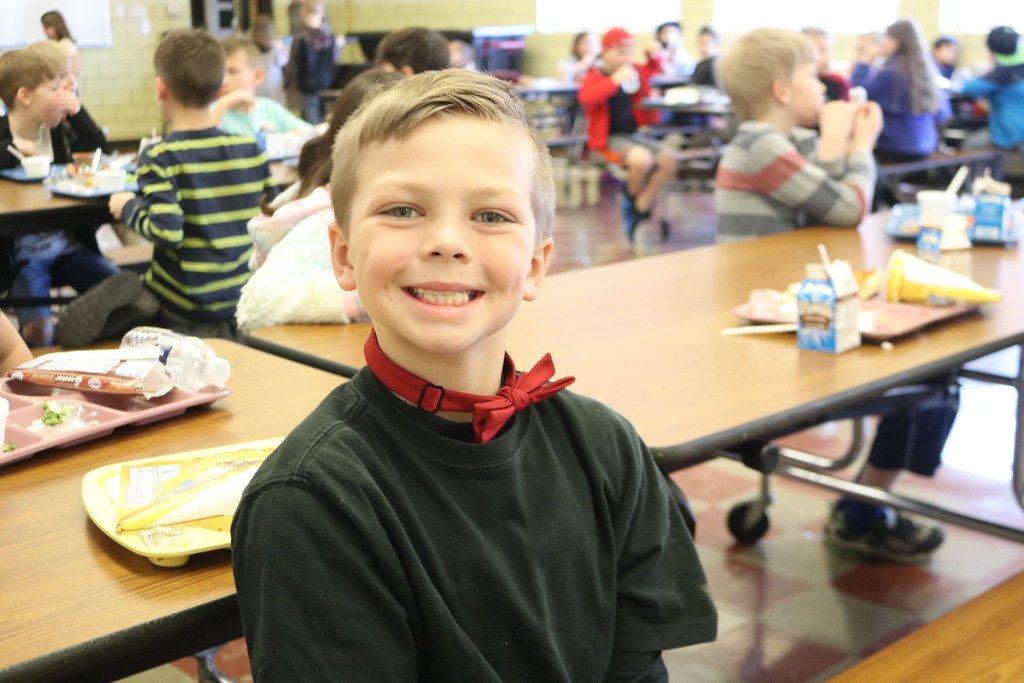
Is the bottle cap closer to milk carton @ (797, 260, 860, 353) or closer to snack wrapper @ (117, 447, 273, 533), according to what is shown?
snack wrapper @ (117, 447, 273, 533)

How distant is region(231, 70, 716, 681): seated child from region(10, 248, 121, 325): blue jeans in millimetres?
2912

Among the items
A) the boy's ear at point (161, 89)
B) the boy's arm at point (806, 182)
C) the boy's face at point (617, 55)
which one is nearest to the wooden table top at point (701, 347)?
the boy's arm at point (806, 182)

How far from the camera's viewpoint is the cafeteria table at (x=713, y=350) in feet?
5.28

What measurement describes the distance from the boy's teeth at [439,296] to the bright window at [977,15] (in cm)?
1080

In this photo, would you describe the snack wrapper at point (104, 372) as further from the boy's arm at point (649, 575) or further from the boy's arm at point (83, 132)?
the boy's arm at point (83, 132)

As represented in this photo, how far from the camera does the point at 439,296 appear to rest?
1.07 metres

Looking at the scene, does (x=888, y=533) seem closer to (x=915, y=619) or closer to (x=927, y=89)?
(x=915, y=619)

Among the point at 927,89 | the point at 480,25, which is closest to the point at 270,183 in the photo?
the point at 927,89

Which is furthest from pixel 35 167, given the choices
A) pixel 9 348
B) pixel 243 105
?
pixel 9 348

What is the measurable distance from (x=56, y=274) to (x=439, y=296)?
10.4 feet

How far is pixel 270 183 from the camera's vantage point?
3.39 m

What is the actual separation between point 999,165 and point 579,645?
234 inches

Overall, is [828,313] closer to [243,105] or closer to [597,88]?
[243,105]

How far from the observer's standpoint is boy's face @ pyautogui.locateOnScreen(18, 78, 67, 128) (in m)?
3.95
